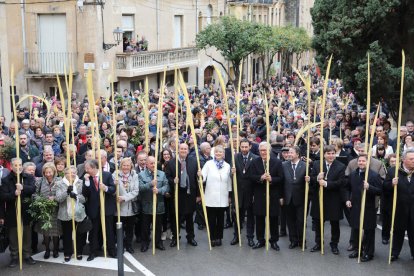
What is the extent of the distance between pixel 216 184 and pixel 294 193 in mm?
→ 1211

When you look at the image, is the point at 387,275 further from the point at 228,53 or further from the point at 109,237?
the point at 228,53

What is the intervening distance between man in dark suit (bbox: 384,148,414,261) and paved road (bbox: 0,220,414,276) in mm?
328

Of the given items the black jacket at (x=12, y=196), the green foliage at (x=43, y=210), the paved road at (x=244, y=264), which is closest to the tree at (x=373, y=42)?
the paved road at (x=244, y=264)

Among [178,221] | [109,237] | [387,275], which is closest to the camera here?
[387,275]

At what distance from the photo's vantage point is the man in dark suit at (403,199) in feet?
28.1

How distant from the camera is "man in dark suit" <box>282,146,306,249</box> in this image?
31.0ft

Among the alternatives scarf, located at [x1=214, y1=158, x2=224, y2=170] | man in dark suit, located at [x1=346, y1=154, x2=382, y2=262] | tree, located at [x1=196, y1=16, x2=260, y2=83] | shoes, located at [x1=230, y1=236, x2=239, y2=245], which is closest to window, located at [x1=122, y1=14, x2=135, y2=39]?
tree, located at [x1=196, y1=16, x2=260, y2=83]

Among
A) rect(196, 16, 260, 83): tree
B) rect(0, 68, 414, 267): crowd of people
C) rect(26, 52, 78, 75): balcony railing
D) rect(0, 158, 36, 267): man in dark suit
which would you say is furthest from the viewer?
rect(196, 16, 260, 83): tree

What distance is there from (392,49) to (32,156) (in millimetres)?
9883

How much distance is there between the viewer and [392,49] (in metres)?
16.3

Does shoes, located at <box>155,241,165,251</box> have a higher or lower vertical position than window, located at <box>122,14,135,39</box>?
lower

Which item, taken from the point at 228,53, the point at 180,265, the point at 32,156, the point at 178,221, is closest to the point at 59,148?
the point at 32,156

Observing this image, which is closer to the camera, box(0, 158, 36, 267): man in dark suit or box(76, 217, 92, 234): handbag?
box(0, 158, 36, 267): man in dark suit

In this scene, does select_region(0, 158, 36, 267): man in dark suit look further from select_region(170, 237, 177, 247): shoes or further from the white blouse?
the white blouse
